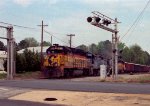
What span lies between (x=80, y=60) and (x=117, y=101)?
133ft

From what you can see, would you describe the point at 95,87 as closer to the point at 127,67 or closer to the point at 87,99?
the point at 87,99

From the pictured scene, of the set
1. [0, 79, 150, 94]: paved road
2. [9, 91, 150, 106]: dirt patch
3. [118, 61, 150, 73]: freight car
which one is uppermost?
[118, 61, 150, 73]: freight car

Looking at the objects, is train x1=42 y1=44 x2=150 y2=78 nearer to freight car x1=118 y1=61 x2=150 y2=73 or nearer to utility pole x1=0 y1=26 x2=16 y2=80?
utility pole x1=0 y1=26 x2=16 y2=80

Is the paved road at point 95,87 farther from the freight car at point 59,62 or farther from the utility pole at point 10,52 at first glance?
the utility pole at point 10,52

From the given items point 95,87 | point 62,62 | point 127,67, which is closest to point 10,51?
point 62,62

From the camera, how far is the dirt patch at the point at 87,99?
20.6 m

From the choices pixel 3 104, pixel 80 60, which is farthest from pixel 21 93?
pixel 80 60

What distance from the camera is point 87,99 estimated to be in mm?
22141

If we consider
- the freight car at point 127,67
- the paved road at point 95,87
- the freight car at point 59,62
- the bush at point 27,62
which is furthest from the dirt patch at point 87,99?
the freight car at point 127,67

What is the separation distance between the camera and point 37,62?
8412 centimetres

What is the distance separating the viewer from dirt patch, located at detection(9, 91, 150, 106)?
2061cm

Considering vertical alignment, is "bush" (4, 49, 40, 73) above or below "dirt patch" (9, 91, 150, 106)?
above

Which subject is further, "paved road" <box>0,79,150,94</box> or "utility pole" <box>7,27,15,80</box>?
"utility pole" <box>7,27,15,80</box>

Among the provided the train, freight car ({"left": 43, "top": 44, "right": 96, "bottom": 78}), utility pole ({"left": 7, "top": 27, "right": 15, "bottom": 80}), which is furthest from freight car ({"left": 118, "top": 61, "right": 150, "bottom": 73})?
utility pole ({"left": 7, "top": 27, "right": 15, "bottom": 80})
